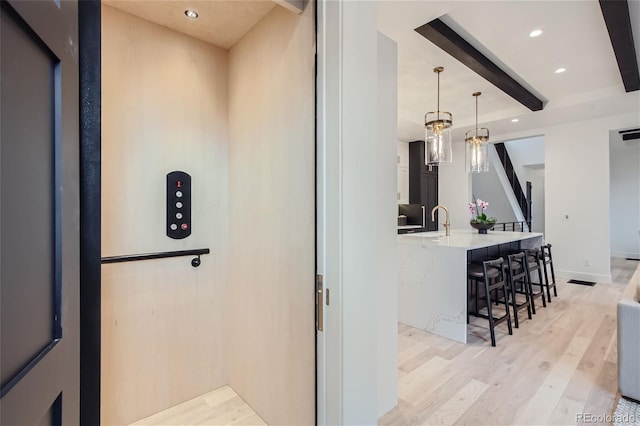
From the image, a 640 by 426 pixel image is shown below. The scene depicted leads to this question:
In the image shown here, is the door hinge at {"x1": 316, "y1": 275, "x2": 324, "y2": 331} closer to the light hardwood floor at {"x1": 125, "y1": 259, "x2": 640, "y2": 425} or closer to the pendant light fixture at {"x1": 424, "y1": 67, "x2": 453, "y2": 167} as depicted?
the light hardwood floor at {"x1": 125, "y1": 259, "x2": 640, "y2": 425}

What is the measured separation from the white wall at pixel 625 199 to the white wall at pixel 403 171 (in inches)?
195

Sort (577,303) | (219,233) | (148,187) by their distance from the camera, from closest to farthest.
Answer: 1. (148,187)
2. (219,233)
3. (577,303)

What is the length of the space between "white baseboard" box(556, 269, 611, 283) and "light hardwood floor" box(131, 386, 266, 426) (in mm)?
5900

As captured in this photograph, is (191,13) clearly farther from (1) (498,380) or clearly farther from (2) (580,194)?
(2) (580,194)

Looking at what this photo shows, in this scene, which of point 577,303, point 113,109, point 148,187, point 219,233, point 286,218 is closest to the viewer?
point 286,218

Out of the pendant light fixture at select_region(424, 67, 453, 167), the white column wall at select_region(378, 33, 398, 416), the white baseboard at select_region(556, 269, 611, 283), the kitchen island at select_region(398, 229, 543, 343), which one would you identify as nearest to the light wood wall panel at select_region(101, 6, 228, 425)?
the white column wall at select_region(378, 33, 398, 416)

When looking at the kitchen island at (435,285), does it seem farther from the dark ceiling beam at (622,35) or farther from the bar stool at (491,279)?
the dark ceiling beam at (622,35)

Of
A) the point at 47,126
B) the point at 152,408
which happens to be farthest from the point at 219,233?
the point at 47,126

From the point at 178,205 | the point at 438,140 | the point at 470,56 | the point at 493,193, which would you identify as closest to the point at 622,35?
the point at 470,56

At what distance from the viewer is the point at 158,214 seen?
1869mm

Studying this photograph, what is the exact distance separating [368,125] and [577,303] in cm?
454

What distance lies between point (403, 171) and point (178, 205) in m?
5.70

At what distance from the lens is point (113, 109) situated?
5.64ft

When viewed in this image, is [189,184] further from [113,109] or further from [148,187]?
[113,109]
